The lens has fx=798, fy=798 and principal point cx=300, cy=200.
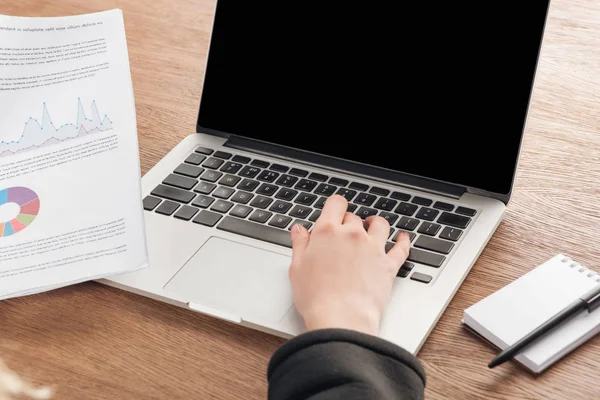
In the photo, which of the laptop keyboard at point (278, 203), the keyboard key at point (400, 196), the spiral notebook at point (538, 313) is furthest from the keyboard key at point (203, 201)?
the spiral notebook at point (538, 313)

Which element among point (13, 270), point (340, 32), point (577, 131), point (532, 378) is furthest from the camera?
point (577, 131)

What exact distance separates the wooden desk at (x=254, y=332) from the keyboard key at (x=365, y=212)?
0.13 metres

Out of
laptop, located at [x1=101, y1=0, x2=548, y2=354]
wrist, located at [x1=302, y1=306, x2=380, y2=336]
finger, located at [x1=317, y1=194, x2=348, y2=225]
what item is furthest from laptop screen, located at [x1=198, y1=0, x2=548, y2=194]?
wrist, located at [x1=302, y1=306, x2=380, y2=336]

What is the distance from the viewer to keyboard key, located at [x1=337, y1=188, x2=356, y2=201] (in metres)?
0.90

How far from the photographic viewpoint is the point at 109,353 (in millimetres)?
742

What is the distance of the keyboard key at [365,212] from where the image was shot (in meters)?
0.87

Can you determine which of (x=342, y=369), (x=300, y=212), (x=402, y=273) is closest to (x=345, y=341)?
(x=342, y=369)

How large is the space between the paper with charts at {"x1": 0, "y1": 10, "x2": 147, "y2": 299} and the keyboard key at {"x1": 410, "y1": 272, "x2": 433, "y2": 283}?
0.27 metres

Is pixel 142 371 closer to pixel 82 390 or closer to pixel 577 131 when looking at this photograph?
pixel 82 390

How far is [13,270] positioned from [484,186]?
1.66 feet

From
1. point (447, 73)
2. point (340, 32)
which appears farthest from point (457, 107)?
point (340, 32)

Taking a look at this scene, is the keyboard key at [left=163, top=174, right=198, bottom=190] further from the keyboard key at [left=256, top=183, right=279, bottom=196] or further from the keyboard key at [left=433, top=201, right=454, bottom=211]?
the keyboard key at [left=433, top=201, right=454, bottom=211]

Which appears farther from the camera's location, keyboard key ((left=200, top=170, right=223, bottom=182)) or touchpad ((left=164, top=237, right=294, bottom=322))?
keyboard key ((left=200, top=170, right=223, bottom=182))

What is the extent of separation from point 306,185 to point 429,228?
16 centimetres
